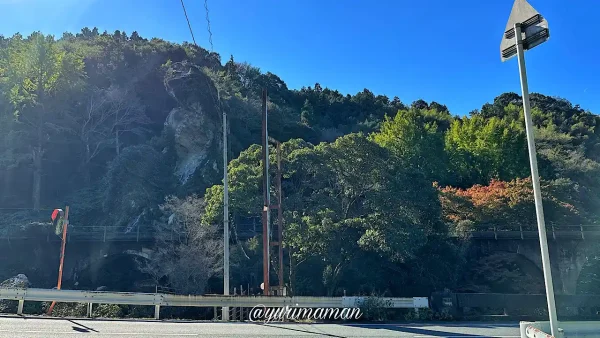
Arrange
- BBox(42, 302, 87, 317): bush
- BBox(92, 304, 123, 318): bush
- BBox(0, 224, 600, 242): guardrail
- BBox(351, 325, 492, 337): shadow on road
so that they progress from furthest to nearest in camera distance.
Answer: BBox(0, 224, 600, 242): guardrail
BBox(92, 304, 123, 318): bush
BBox(42, 302, 87, 317): bush
BBox(351, 325, 492, 337): shadow on road

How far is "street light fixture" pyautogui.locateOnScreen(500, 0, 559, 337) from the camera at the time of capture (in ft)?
18.4

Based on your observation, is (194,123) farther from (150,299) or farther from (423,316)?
(423,316)

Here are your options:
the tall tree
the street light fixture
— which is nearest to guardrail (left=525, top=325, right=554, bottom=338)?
the street light fixture

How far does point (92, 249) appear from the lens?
93.3 feet

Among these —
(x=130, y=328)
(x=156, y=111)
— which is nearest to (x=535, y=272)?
(x=130, y=328)

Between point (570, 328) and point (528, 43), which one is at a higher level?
point (528, 43)

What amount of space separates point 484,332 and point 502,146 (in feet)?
119

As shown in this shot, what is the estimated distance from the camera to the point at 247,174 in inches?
926

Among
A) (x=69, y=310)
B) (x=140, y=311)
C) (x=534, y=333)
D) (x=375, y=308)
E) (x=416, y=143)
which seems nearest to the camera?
(x=534, y=333)

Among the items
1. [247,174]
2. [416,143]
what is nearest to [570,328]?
[247,174]

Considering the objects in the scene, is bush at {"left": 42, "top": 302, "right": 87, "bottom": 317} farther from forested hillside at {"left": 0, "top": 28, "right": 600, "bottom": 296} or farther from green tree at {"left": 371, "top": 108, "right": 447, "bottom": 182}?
green tree at {"left": 371, "top": 108, "right": 447, "bottom": 182}

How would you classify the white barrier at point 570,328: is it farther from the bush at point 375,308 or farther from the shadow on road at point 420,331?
the bush at point 375,308

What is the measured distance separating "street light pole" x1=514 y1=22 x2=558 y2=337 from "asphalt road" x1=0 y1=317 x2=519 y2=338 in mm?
4348

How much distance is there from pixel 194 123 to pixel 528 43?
3260 cm
